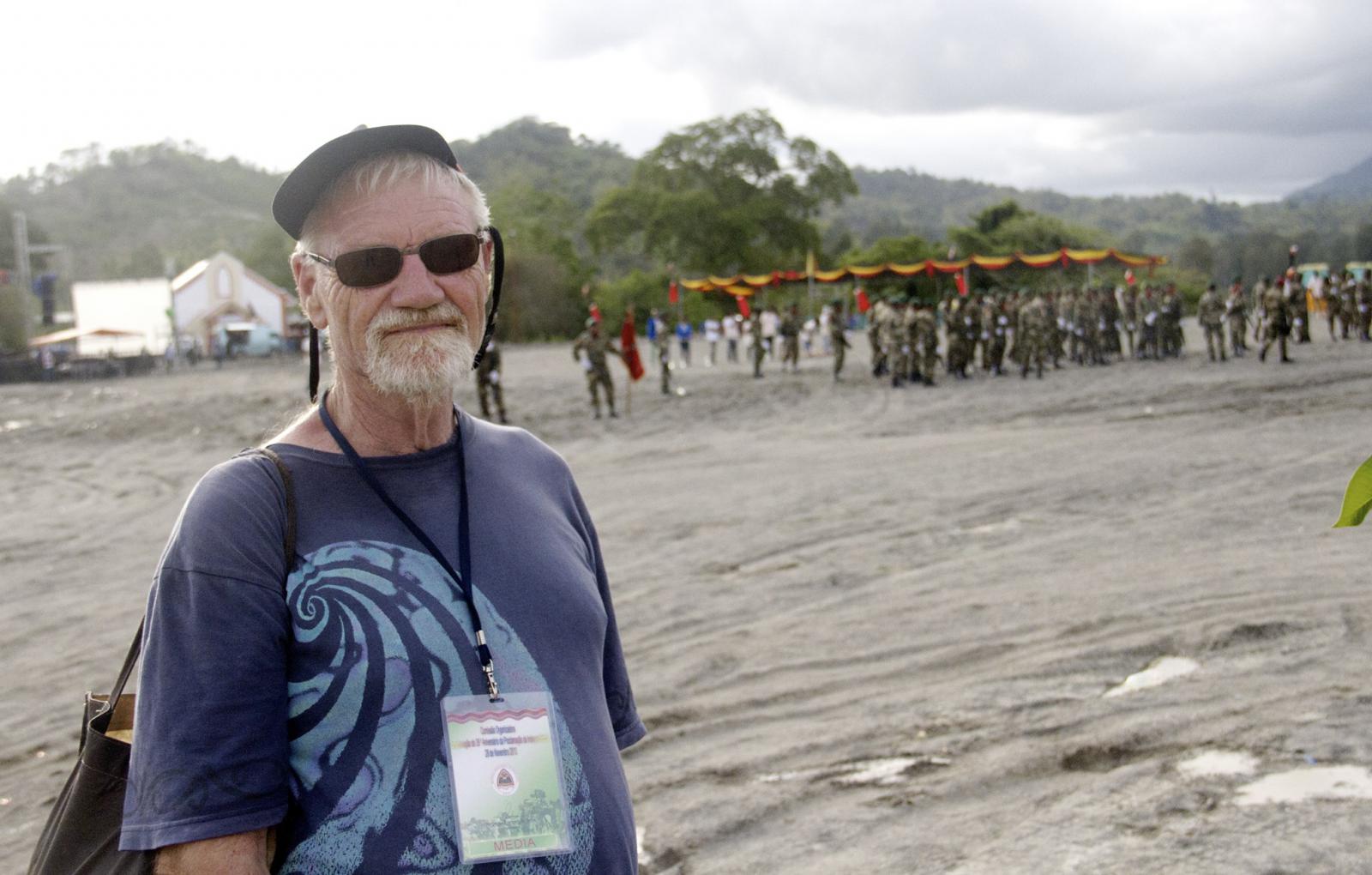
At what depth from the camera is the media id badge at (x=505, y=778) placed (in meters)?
1.93

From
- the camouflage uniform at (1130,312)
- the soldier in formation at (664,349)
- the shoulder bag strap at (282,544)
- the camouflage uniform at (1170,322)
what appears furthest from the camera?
the camouflage uniform at (1130,312)

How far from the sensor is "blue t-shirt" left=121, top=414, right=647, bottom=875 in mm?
1836

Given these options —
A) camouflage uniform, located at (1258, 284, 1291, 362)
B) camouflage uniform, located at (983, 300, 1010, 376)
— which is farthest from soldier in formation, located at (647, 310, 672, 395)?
camouflage uniform, located at (1258, 284, 1291, 362)

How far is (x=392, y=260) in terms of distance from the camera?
2.17m

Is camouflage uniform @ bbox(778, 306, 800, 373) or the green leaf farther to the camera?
camouflage uniform @ bbox(778, 306, 800, 373)

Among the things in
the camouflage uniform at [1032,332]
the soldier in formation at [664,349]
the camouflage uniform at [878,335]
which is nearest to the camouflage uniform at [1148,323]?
the camouflage uniform at [1032,332]

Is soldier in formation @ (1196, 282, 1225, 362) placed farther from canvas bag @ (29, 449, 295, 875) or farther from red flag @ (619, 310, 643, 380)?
canvas bag @ (29, 449, 295, 875)

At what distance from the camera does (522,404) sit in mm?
24625

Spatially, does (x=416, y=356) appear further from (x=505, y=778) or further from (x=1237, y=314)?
(x=1237, y=314)

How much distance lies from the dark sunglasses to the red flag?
19.6m

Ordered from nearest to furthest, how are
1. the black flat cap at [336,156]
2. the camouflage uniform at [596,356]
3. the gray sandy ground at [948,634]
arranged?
the black flat cap at [336,156]
the gray sandy ground at [948,634]
the camouflage uniform at [596,356]

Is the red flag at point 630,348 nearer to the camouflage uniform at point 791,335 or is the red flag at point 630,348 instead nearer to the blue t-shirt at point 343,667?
the camouflage uniform at point 791,335

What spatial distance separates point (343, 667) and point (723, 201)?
248 ft

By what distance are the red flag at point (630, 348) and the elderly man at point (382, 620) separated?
1965 centimetres
